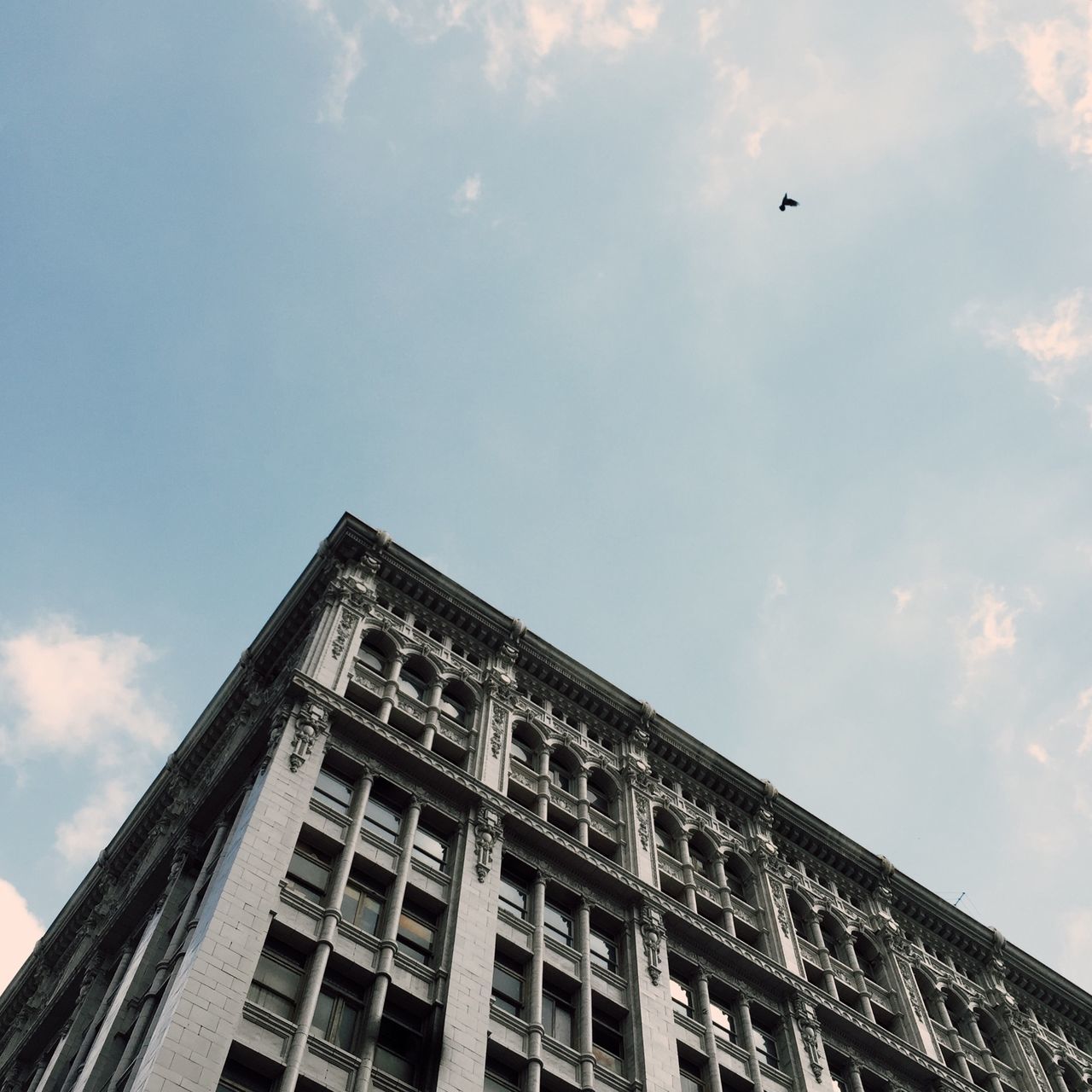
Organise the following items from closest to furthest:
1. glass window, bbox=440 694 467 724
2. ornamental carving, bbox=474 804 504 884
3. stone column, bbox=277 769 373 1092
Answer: stone column, bbox=277 769 373 1092
ornamental carving, bbox=474 804 504 884
glass window, bbox=440 694 467 724

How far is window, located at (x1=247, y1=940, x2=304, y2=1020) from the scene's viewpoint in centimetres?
2914

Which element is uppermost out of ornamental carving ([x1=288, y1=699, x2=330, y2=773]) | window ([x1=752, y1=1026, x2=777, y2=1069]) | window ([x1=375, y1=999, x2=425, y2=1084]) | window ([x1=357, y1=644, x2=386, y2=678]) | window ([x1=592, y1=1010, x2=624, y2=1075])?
window ([x1=357, y1=644, x2=386, y2=678])

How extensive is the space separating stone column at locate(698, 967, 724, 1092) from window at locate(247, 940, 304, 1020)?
43.2ft

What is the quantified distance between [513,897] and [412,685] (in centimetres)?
1056

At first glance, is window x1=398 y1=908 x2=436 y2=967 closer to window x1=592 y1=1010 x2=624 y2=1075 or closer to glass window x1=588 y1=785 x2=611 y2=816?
window x1=592 y1=1010 x2=624 y2=1075

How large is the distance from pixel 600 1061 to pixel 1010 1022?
26.4 metres

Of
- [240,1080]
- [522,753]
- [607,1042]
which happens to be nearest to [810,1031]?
[607,1042]

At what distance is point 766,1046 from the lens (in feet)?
133

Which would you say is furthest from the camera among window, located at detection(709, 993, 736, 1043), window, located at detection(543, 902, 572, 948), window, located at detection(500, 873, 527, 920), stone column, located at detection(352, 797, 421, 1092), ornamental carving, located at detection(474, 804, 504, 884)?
window, located at detection(709, 993, 736, 1043)

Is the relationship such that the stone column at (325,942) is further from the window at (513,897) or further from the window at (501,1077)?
the window at (513,897)

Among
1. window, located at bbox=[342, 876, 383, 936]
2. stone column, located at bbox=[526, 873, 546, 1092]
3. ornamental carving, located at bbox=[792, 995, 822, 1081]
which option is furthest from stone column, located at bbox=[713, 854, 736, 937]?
window, located at bbox=[342, 876, 383, 936]

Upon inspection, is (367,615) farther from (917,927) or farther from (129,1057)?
(917,927)

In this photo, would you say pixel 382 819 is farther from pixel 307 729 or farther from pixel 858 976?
pixel 858 976

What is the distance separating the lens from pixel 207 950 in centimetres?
2884
